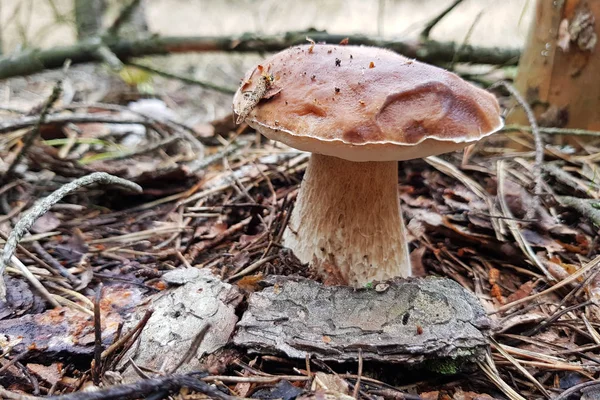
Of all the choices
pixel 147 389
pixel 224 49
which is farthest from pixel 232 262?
pixel 224 49

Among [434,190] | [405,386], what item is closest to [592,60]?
[434,190]

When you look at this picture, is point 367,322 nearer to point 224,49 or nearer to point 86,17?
point 224,49

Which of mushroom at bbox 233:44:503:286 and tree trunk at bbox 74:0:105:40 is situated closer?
mushroom at bbox 233:44:503:286

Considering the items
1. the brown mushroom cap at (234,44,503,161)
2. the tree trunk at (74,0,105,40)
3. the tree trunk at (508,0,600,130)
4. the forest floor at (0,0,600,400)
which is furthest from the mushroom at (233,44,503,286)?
the tree trunk at (74,0,105,40)

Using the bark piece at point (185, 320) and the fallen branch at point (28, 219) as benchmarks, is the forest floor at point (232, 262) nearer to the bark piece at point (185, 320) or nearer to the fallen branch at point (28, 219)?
the bark piece at point (185, 320)

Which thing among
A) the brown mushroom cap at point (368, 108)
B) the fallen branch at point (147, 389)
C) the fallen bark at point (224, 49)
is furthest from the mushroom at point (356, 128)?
the fallen bark at point (224, 49)

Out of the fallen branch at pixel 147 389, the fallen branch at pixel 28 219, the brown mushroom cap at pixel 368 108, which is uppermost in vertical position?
the brown mushroom cap at pixel 368 108

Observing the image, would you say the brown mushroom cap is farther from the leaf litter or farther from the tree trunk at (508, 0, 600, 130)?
the tree trunk at (508, 0, 600, 130)
